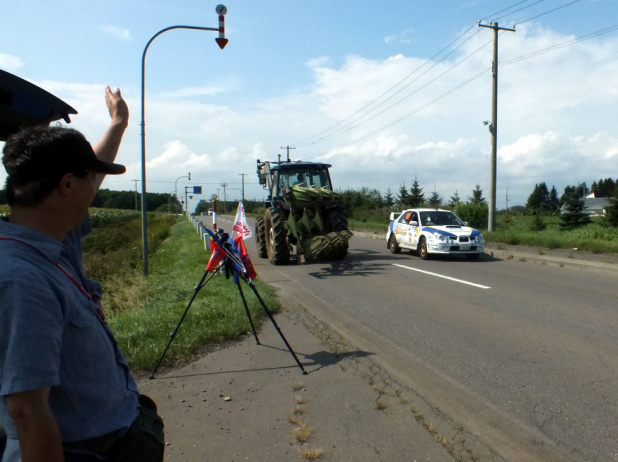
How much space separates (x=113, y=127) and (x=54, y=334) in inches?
49.6

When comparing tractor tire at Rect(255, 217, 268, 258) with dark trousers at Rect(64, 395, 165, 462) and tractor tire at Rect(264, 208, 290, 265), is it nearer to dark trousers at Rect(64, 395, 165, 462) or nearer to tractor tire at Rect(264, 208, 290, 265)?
tractor tire at Rect(264, 208, 290, 265)

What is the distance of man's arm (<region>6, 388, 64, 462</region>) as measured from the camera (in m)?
1.50

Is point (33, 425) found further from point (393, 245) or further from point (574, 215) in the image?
point (574, 215)

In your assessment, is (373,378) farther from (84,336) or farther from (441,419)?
(84,336)

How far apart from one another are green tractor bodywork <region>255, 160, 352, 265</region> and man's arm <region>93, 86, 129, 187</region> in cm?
1109

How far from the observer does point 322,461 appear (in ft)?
11.2

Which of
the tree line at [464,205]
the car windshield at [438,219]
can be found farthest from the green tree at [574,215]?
the car windshield at [438,219]

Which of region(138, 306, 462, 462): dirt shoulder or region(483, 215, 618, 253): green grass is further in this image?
region(483, 215, 618, 253): green grass

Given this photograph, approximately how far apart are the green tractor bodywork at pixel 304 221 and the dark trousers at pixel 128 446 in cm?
1173

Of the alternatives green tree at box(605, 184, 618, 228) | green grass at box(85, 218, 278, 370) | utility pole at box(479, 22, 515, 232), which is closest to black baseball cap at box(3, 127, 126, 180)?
green grass at box(85, 218, 278, 370)

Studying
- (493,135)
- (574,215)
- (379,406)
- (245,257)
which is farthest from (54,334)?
(574,215)

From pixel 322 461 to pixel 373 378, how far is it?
1.66m

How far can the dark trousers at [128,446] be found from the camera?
5.66 feet

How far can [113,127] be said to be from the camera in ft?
8.21
